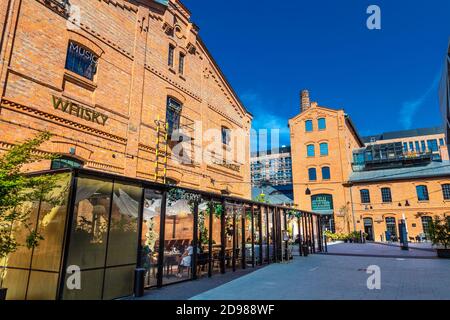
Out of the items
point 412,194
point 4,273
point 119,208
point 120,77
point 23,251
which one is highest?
point 120,77

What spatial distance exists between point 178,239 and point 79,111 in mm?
7316

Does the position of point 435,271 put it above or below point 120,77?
below

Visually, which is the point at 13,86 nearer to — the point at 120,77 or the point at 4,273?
the point at 120,77

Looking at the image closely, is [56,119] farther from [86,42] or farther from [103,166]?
[86,42]

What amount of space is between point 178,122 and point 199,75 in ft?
12.0

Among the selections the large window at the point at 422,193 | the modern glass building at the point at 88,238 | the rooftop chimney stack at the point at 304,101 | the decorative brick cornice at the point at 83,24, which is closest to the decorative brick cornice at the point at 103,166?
the modern glass building at the point at 88,238

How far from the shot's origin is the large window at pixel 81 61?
33.0 ft

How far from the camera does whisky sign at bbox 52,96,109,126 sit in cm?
922

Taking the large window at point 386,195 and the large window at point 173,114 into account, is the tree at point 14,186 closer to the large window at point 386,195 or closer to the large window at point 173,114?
the large window at point 173,114

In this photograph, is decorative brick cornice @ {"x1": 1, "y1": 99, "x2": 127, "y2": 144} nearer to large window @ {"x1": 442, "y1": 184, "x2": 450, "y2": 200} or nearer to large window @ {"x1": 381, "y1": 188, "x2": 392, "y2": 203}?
large window @ {"x1": 381, "y1": 188, "x2": 392, "y2": 203}

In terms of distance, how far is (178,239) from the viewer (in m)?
14.1

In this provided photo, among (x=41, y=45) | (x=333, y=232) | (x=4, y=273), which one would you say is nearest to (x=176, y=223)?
(x=4, y=273)

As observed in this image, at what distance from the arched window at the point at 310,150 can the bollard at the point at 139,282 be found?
31867mm
